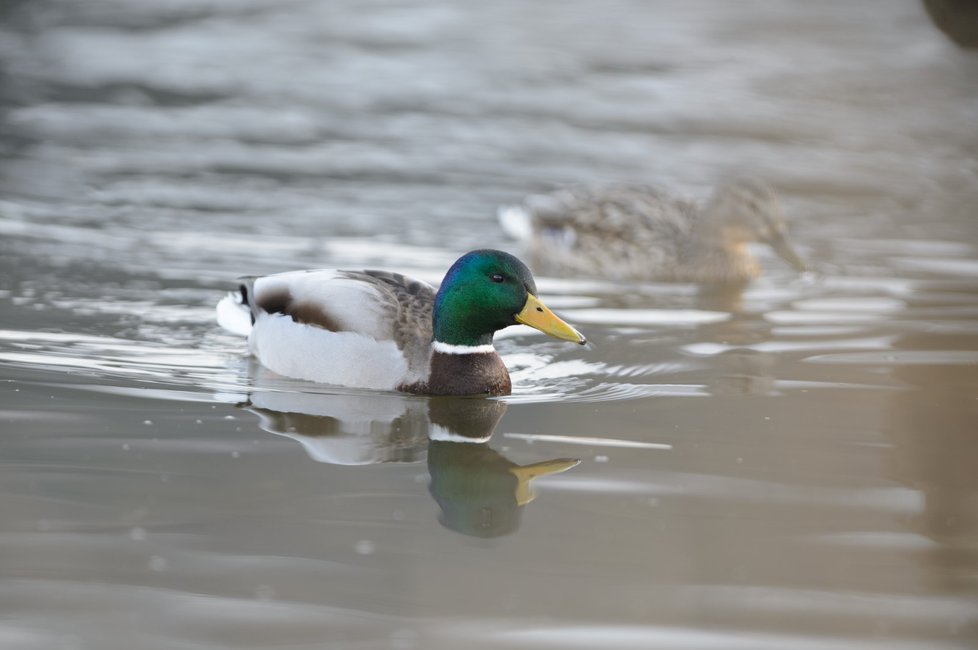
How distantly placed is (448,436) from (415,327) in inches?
35.7

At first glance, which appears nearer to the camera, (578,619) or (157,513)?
(578,619)

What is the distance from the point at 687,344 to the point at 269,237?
370 centimetres

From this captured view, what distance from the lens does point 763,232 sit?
10.7m

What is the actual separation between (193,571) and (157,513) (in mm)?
602

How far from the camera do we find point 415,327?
7.52 metres

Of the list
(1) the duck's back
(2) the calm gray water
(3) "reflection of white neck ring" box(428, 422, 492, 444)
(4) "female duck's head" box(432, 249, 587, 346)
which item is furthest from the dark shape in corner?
(1) the duck's back

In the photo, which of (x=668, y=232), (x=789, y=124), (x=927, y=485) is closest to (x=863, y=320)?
(x=668, y=232)

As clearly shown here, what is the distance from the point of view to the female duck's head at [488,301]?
725 centimetres

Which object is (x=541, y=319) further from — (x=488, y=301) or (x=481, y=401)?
(x=481, y=401)

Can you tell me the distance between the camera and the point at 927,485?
242 inches

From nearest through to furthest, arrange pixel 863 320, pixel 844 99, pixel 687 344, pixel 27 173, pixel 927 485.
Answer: pixel 927 485 < pixel 687 344 < pixel 863 320 < pixel 27 173 < pixel 844 99

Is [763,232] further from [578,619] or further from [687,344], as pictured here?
[578,619]

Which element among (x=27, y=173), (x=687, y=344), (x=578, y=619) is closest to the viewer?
(x=578, y=619)

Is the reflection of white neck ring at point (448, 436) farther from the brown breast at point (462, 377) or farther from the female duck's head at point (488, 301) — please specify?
the female duck's head at point (488, 301)
